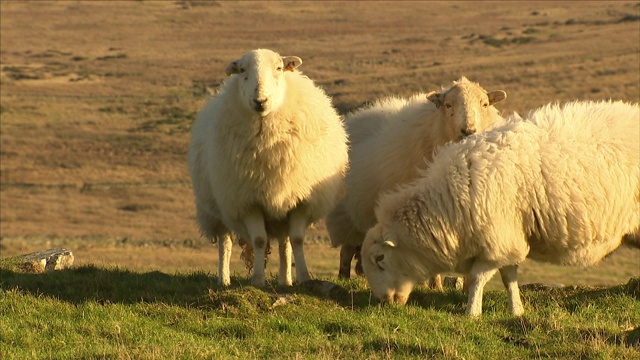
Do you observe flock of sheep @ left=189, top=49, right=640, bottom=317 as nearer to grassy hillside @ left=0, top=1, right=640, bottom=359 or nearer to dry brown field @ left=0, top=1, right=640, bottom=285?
grassy hillside @ left=0, top=1, right=640, bottom=359

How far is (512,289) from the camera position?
1066cm

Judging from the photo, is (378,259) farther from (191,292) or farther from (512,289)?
(191,292)

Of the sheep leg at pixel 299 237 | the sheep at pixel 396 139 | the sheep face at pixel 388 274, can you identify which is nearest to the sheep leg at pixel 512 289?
the sheep face at pixel 388 274

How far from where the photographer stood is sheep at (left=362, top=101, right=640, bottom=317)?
10.5m

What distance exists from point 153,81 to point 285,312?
78.0m

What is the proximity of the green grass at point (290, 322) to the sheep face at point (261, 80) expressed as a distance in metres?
2.01

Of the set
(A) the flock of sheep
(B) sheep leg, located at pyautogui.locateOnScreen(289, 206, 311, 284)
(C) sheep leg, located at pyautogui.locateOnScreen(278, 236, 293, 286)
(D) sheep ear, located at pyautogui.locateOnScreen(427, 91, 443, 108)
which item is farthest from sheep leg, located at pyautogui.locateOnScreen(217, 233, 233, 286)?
(D) sheep ear, located at pyautogui.locateOnScreen(427, 91, 443, 108)

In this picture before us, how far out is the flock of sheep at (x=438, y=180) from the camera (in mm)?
10570

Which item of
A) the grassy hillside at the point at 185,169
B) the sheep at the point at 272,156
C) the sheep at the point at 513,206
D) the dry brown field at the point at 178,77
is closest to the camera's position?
the grassy hillside at the point at 185,169

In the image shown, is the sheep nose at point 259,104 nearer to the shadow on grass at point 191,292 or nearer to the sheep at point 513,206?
the sheep at point 513,206

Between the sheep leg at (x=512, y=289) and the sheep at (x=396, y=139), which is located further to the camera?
the sheep at (x=396, y=139)

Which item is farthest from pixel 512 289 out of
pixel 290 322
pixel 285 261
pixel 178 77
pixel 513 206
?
pixel 178 77

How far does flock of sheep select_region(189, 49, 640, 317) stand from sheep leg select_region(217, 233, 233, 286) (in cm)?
4

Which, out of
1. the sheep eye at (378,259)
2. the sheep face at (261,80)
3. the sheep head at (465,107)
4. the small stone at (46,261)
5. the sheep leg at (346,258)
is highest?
the sheep face at (261,80)
